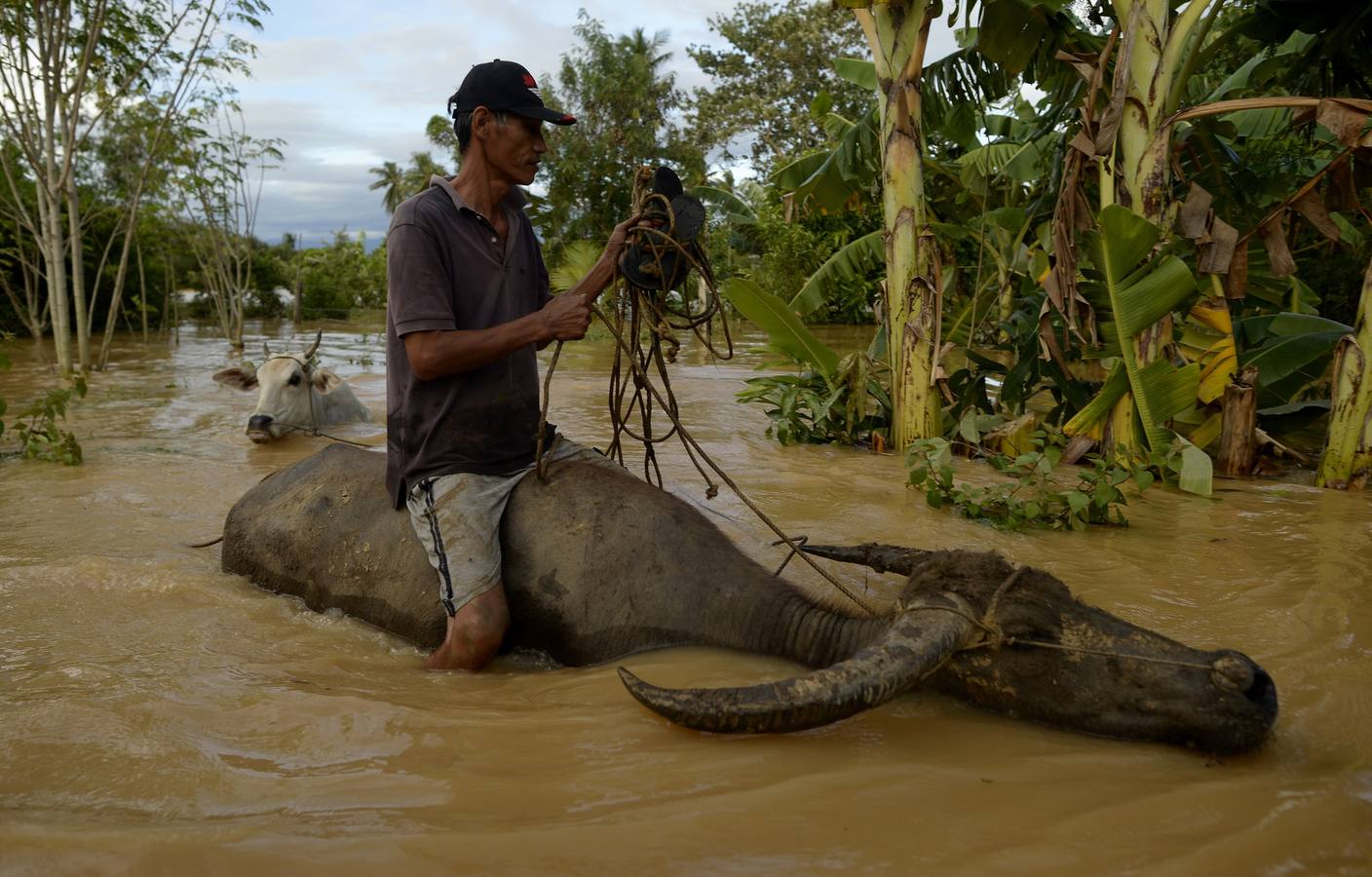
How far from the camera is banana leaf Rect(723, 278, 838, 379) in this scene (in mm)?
6574

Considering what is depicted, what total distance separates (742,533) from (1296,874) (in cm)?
286

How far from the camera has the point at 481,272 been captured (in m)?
3.19

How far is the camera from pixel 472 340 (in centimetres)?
297

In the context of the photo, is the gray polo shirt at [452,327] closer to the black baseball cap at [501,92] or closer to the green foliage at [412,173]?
the black baseball cap at [501,92]

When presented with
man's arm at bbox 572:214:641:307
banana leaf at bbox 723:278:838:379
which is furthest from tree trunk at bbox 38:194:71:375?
man's arm at bbox 572:214:641:307

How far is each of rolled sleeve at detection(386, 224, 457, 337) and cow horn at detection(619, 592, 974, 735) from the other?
1355 mm

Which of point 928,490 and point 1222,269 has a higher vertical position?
point 1222,269

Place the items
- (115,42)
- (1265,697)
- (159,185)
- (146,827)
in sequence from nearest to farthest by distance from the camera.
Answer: (146,827) < (1265,697) < (115,42) < (159,185)

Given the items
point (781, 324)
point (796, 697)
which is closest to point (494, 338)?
point (796, 697)

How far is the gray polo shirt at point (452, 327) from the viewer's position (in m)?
3.00

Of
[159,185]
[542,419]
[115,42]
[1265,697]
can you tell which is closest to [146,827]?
[542,419]

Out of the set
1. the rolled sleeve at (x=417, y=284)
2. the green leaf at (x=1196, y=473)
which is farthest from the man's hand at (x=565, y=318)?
the green leaf at (x=1196, y=473)

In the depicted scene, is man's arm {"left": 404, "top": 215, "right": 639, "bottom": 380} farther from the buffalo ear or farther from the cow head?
the buffalo ear

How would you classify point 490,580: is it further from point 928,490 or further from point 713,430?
point 713,430
